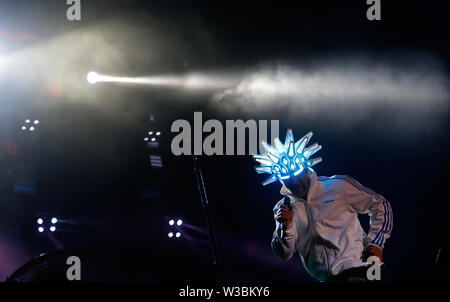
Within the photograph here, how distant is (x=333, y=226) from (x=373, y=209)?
44 cm

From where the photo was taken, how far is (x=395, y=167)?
559cm

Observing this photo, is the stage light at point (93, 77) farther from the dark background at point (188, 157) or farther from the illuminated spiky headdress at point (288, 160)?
the illuminated spiky headdress at point (288, 160)

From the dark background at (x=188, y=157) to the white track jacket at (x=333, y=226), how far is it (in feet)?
6.03

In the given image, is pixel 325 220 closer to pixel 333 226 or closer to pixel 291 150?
pixel 333 226

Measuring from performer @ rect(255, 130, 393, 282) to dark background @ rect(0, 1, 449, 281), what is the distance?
1.82 meters

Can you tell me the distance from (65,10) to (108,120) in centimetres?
205

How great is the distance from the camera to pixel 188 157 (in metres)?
7.49

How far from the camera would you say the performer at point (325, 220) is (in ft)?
12.3

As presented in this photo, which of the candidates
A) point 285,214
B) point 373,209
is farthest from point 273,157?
point 373,209

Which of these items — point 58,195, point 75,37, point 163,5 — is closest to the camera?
point 163,5

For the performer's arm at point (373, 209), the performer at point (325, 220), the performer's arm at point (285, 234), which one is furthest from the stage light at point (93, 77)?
the performer's arm at point (373, 209)

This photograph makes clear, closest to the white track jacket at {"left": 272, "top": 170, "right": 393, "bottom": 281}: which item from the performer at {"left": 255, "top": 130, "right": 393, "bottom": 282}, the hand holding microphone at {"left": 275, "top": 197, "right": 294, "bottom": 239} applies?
the performer at {"left": 255, "top": 130, "right": 393, "bottom": 282}
